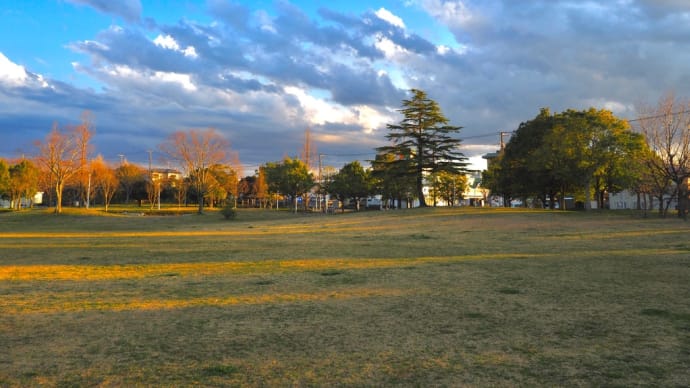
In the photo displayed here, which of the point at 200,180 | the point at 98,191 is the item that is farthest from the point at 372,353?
the point at 98,191

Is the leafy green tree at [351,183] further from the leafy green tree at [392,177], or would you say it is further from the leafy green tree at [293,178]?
the leafy green tree at [293,178]

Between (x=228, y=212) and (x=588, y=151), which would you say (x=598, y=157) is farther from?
(x=228, y=212)

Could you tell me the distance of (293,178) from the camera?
2655 inches

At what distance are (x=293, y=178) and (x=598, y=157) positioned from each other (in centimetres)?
4176

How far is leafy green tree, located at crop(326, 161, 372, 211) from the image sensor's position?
224 ft

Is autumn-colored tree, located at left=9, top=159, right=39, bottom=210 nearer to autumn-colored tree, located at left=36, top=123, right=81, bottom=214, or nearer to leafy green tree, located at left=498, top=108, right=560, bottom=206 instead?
autumn-colored tree, located at left=36, top=123, right=81, bottom=214

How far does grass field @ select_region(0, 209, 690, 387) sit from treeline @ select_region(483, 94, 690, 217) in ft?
66.3

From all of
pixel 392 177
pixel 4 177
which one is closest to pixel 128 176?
pixel 4 177

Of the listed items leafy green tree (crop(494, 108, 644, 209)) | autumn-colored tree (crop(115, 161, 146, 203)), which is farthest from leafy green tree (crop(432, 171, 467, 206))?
autumn-colored tree (crop(115, 161, 146, 203))

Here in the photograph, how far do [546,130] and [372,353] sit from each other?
45595 millimetres

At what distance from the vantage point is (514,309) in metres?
6.33

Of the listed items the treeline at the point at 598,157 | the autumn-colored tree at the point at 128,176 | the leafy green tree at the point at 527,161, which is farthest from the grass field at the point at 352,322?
the autumn-colored tree at the point at 128,176

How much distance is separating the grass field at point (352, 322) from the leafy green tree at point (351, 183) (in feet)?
185

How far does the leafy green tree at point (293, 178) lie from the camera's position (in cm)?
6756
